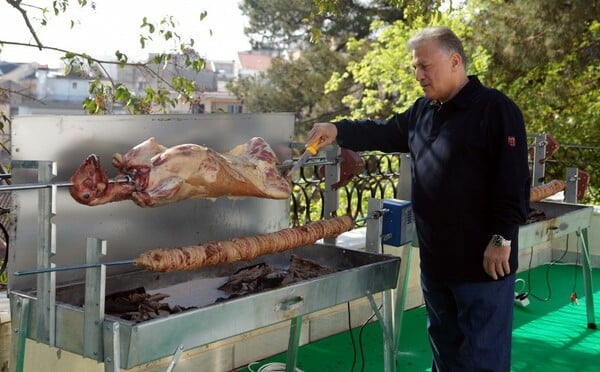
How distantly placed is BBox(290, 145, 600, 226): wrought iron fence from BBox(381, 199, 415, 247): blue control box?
0.37 metres

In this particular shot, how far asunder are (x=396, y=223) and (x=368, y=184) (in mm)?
2486

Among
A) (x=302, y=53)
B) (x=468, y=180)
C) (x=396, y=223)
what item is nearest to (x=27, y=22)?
(x=396, y=223)

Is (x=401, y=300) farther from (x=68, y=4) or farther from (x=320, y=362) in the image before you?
(x=68, y=4)

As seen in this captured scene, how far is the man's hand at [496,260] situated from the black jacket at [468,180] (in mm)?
40

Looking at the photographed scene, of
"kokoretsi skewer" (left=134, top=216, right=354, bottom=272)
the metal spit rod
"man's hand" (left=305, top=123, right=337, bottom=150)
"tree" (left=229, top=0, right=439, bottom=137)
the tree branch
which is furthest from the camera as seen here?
"tree" (left=229, top=0, right=439, bottom=137)

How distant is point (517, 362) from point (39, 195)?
10.4 feet

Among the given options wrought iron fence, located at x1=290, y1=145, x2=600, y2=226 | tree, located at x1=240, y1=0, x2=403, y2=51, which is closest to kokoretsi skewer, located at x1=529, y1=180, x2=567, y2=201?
wrought iron fence, located at x1=290, y1=145, x2=600, y2=226

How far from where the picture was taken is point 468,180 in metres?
2.90

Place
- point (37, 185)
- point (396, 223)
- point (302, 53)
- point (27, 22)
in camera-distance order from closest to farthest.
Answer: point (37, 185)
point (396, 223)
point (27, 22)
point (302, 53)

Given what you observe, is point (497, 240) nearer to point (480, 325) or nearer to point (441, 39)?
point (480, 325)

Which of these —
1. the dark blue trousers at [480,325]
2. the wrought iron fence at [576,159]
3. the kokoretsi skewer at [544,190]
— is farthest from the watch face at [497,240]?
the wrought iron fence at [576,159]

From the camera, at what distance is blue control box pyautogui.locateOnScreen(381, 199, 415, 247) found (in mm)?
3520

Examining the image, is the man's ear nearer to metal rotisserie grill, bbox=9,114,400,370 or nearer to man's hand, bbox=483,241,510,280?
man's hand, bbox=483,241,510,280

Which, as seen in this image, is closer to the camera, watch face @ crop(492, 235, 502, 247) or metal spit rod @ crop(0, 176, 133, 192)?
metal spit rod @ crop(0, 176, 133, 192)
